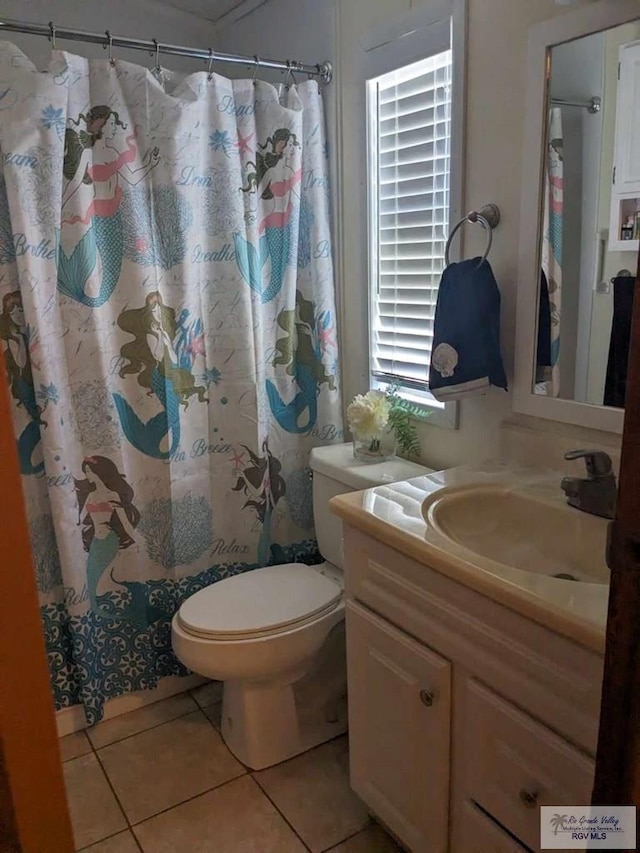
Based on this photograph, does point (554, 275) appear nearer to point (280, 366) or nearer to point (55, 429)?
point (280, 366)

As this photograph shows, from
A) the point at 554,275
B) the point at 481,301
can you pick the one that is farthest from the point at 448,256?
the point at 554,275

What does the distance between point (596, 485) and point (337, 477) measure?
→ 79 centimetres

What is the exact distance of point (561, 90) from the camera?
1.40 m

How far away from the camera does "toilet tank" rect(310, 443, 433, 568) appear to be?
6.00ft

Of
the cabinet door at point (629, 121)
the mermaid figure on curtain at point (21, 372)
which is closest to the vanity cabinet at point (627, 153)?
the cabinet door at point (629, 121)

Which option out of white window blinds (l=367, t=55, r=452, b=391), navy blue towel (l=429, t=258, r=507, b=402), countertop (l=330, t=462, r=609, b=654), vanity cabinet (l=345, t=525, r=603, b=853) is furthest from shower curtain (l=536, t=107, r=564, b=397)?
vanity cabinet (l=345, t=525, r=603, b=853)

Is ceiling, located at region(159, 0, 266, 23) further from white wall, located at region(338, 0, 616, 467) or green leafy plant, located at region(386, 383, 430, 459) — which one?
green leafy plant, located at region(386, 383, 430, 459)

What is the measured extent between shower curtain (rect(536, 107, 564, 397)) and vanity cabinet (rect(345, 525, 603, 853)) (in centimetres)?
57

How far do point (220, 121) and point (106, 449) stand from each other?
1.01 m

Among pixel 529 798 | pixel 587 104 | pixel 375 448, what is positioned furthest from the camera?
pixel 375 448

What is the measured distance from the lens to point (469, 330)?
1572 mm

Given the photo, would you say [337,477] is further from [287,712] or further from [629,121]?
[629,121]

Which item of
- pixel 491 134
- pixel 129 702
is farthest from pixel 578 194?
pixel 129 702

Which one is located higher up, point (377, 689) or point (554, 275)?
point (554, 275)
